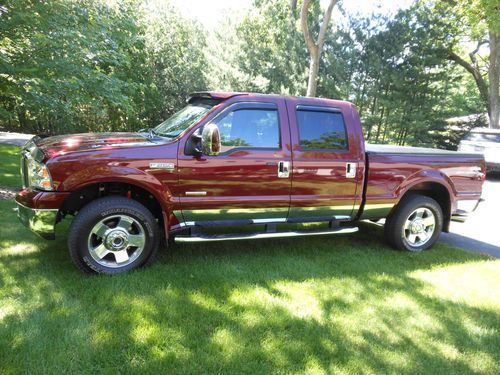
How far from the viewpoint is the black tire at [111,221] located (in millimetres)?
3805

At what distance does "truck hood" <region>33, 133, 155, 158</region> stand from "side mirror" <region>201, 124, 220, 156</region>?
62 centimetres

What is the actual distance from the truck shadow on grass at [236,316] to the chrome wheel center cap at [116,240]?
31 centimetres

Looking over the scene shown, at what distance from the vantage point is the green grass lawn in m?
2.78

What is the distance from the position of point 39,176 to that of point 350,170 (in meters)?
3.47

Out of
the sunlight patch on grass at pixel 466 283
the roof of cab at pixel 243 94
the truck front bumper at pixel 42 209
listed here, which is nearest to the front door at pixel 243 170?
the roof of cab at pixel 243 94

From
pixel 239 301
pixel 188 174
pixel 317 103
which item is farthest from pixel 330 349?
pixel 317 103

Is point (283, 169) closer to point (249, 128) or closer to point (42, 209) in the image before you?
point (249, 128)

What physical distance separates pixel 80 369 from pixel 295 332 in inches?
63.7

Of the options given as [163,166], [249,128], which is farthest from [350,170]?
[163,166]

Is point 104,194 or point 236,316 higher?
point 104,194

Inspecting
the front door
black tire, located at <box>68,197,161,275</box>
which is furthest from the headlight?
the front door

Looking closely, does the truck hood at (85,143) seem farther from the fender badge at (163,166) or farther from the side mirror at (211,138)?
the side mirror at (211,138)

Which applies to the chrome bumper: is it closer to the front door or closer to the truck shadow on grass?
the truck shadow on grass

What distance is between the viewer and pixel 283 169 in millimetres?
4496
